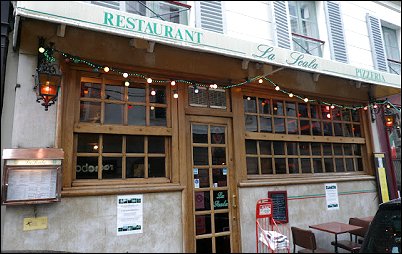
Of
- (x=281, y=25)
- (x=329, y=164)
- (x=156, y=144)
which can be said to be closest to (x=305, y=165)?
(x=329, y=164)

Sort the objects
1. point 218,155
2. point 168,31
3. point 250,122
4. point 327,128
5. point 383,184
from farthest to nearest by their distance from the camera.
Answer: point 383,184 → point 327,128 → point 250,122 → point 218,155 → point 168,31

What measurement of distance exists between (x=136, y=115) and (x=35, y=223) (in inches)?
86.3

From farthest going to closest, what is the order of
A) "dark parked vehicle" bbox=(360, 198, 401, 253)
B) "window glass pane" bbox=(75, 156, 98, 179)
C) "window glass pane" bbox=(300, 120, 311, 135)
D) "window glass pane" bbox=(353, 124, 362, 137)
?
→ "window glass pane" bbox=(353, 124, 362, 137)
"window glass pane" bbox=(300, 120, 311, 135)
"window glass pane" bbox=(75, 156, 98, 179)
"dark parked vehicle" bbox=(360, 198, 401, 253)

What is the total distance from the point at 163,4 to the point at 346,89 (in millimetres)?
4841

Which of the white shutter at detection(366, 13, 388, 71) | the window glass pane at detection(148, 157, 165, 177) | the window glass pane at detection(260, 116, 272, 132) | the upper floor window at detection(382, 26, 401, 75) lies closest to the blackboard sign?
the window glass pane at detection(260, 116, 272, 132)

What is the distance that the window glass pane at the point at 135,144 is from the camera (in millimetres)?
5258

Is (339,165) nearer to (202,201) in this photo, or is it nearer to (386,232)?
(202,201)

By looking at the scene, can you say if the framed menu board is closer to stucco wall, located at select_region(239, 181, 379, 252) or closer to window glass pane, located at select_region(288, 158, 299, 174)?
stucco wall, located at select_region(239, 181, 379, 252)

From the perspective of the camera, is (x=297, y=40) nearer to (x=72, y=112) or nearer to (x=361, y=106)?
(x=361, y=106)

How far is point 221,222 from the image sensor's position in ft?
19.0

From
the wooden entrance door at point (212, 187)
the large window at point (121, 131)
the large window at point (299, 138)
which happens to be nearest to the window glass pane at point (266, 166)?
the large window at point (299, 138)

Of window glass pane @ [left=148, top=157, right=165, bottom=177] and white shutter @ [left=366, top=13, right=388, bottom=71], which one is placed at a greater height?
white shutter @ [left=366, top=13, right=388, bottom=71]

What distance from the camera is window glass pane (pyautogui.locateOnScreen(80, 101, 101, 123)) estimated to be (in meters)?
5.01

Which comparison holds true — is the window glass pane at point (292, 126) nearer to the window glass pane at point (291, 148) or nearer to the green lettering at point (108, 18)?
the window glass pane at point (291, 148)
